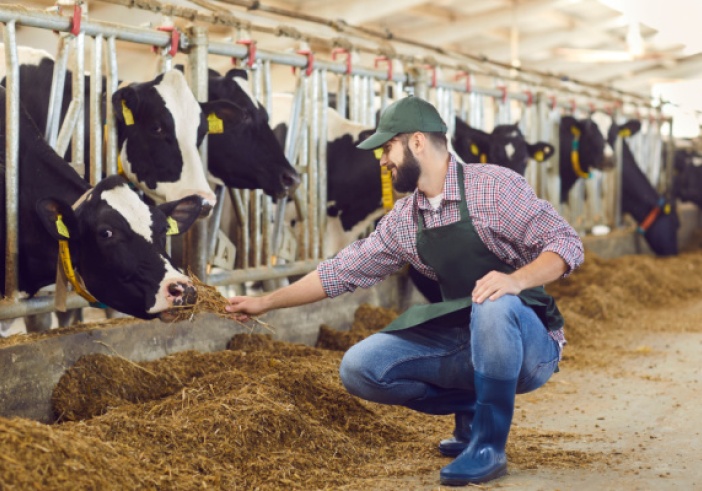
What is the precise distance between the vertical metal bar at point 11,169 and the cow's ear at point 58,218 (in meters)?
0.27

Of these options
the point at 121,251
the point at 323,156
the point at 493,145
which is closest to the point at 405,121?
the point at 121,251

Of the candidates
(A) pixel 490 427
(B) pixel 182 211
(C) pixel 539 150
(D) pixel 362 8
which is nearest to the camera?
(A) pixel 490 427

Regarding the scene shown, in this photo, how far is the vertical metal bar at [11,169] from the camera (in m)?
4.16

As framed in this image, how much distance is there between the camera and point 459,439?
144 inches

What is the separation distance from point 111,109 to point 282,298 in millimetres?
1610

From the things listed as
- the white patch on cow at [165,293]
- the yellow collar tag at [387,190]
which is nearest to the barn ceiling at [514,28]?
the yellow collar tag at [387,190]

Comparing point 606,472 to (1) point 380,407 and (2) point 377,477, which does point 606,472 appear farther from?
(1) point 380,407

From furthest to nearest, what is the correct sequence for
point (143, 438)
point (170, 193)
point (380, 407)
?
point (170, 193), point (380, 407), point (143, 438)

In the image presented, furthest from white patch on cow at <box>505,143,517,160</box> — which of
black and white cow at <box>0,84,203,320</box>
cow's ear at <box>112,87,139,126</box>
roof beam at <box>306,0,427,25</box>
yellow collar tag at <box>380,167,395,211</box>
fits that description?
roof beam at <box>306,0,427,25</box>

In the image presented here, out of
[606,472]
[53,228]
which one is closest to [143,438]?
[53,228]

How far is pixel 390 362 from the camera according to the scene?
354 cm

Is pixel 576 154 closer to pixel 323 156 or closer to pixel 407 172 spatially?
pixel 323 156

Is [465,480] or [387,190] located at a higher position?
[387,190]

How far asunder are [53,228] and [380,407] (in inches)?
62.0
